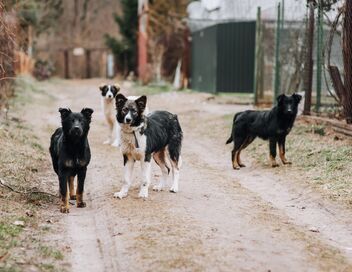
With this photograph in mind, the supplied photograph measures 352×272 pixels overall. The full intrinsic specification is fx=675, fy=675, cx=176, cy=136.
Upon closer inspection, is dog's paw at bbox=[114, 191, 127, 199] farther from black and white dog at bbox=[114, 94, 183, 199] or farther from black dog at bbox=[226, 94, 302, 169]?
black dog at bbox=[226, 94, 302, 169]

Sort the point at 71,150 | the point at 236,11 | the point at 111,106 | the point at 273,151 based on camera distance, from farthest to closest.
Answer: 1. the point at 236,11
2. the point at 111,106
3. the point at 273,151
4. the point at 71,150

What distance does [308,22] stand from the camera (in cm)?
1523

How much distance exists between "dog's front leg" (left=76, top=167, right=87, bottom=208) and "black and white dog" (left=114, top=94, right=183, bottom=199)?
51cm

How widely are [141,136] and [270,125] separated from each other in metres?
3.27

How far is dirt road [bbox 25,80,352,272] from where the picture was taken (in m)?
5.74

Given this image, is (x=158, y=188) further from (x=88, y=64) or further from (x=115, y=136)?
(x=88, y=64)

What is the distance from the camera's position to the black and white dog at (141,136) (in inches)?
315

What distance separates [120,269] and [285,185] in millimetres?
4348

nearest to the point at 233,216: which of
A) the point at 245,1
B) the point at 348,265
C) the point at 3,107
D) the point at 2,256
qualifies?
the point at 348,265

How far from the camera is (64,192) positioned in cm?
754

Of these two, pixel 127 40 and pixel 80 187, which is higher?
pixel 127 40

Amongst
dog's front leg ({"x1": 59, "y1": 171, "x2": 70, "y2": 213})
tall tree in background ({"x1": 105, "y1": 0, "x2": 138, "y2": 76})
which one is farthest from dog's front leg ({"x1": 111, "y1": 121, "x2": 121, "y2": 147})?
tall tree in background ({"x1": 105, "y1": 0, "x2": 138, "y2": 76})

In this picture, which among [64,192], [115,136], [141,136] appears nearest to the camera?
[64,192]

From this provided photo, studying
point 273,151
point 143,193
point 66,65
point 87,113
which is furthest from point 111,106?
point 66,65
